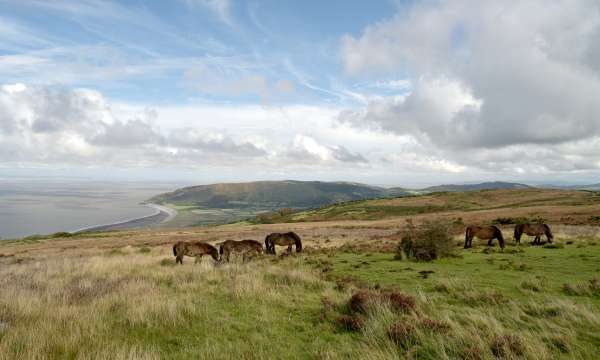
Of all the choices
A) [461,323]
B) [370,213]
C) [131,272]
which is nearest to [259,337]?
A: [461,323]

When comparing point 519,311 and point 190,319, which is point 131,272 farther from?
point 519,311

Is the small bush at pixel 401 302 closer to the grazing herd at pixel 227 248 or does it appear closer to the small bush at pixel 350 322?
the small bush at pixel 350 322

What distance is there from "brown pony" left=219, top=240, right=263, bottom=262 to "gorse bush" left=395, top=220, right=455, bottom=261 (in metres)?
7.76

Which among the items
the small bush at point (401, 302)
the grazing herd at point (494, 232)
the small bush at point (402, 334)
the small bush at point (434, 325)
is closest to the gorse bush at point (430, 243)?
the grazing herd at point (494, 232)

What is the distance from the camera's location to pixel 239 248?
19.3 m

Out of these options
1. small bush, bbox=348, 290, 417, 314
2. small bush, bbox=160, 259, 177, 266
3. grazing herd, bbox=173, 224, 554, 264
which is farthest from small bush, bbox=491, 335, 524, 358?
small bush, bbox=160, 259, 177, 266

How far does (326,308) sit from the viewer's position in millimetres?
8875

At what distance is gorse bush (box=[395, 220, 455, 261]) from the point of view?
1698 centimetres

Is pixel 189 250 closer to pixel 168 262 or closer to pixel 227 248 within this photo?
pixel 168 262

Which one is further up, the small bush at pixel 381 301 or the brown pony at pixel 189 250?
the small bush at pixel 381 301

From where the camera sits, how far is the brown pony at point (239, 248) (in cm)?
1886

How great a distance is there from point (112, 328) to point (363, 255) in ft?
46.6

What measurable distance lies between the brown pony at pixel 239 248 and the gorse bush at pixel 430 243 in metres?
7.76

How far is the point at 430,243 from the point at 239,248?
995cm
